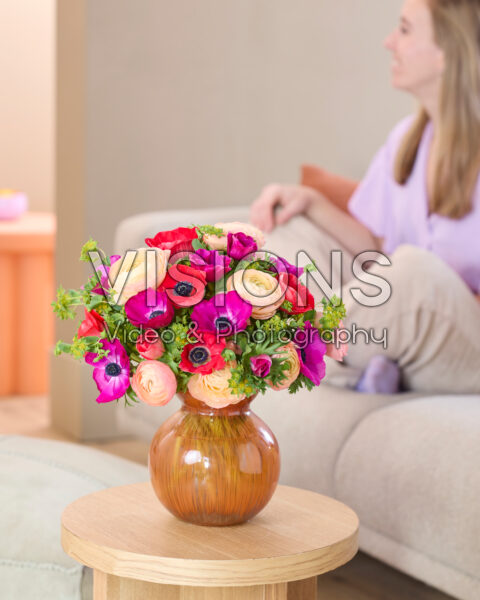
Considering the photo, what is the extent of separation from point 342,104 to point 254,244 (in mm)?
2335

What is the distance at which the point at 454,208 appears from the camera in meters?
2.10

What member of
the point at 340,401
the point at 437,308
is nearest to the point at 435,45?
the point at 437,308

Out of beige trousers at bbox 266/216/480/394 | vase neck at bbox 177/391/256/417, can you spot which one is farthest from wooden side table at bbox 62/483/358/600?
beige trousers at bbox 266/216/480/394

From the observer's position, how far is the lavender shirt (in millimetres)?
2092

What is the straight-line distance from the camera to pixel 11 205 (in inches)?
144

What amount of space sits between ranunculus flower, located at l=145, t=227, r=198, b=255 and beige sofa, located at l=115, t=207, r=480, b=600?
0.67 meters

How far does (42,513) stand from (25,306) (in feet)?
7.13

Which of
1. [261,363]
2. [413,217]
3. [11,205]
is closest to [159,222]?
[413,217]

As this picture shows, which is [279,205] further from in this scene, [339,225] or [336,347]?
[336,347]

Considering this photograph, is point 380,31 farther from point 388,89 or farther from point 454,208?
point 454,208

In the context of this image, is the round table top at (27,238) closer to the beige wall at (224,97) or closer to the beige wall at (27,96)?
the beige wall at (224,97)

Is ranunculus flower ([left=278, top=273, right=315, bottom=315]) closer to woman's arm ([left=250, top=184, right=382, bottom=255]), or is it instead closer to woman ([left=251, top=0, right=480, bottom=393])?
woman ([left=251, top=0, right=480, bottom=393])

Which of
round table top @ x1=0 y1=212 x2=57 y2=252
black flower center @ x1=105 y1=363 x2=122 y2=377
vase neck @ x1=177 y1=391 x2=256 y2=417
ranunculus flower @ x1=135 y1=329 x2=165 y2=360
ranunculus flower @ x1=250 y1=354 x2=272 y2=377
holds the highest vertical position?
ranunculus flower @ x1=135 y1=329 x2=165 y2=360

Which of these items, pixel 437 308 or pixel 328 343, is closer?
pixel 328 343
